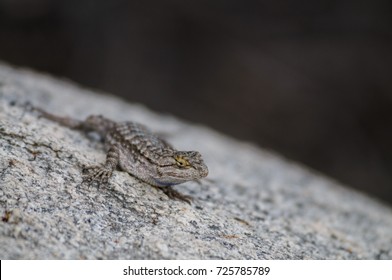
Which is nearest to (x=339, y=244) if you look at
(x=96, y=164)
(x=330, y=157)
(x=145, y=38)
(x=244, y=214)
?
(x=244, y=214)

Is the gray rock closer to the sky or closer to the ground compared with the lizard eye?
closer to the ground

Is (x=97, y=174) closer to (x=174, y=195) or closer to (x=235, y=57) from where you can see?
(x=174, y=195)

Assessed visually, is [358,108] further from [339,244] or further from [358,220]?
[339,244]

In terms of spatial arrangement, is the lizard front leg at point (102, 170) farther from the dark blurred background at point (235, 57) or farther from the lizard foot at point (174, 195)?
the dark blurred background at point (235, 57)

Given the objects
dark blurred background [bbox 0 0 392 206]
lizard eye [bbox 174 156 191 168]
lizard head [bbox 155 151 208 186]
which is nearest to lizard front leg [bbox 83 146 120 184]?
lizard head [bbox 155 151 208 186]

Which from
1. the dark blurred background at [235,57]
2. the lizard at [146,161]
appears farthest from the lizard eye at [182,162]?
the dark blurred background at [235,57]

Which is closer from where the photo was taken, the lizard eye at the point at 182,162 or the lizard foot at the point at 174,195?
the lizard eye at the point at 182,162

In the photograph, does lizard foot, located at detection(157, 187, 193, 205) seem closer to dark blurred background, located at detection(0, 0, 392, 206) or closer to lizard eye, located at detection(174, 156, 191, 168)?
lizard eye, located at detection(174, 156, 191, 168)
